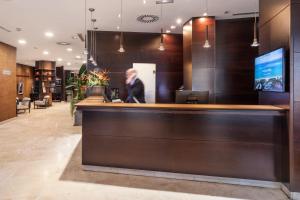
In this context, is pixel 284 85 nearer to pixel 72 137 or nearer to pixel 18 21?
pixel 72 137

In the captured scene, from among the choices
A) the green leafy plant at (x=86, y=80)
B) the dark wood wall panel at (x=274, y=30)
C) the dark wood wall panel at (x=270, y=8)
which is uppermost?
the dark wood wall panel at (x=270, y=8)

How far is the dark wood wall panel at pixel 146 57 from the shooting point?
809cm

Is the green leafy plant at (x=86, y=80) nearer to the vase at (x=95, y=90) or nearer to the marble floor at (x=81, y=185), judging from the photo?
the vase at (x=95, y=90)

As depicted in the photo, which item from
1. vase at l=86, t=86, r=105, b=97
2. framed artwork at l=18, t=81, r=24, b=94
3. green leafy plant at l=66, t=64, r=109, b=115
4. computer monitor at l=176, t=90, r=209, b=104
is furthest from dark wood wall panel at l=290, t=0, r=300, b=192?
framed artwork at l=18, t=81, r=24, b=94

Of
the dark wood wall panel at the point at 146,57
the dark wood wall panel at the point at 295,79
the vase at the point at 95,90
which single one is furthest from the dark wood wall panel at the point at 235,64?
the dark wood wall panel at the point at 295,79

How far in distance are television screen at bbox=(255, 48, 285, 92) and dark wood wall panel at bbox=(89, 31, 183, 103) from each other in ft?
15.2

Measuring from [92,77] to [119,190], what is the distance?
459cm

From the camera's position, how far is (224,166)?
3305 mm

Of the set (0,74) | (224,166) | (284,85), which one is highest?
(0,74)

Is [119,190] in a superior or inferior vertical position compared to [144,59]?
inferior

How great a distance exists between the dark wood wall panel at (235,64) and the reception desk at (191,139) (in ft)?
11.5

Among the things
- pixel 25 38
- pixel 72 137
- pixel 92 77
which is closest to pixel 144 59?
pixel 92 77

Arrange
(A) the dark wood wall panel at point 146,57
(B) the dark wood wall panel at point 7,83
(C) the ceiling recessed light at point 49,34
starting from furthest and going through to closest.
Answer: (B) the dark wood wall panel at point 7,83 < (A) the dark wood wall panel at point 146,57 < (C) the ceiling recessed light at point 49,34

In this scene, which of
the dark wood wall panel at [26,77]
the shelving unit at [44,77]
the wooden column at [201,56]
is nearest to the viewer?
the wooden column at [201,56]
